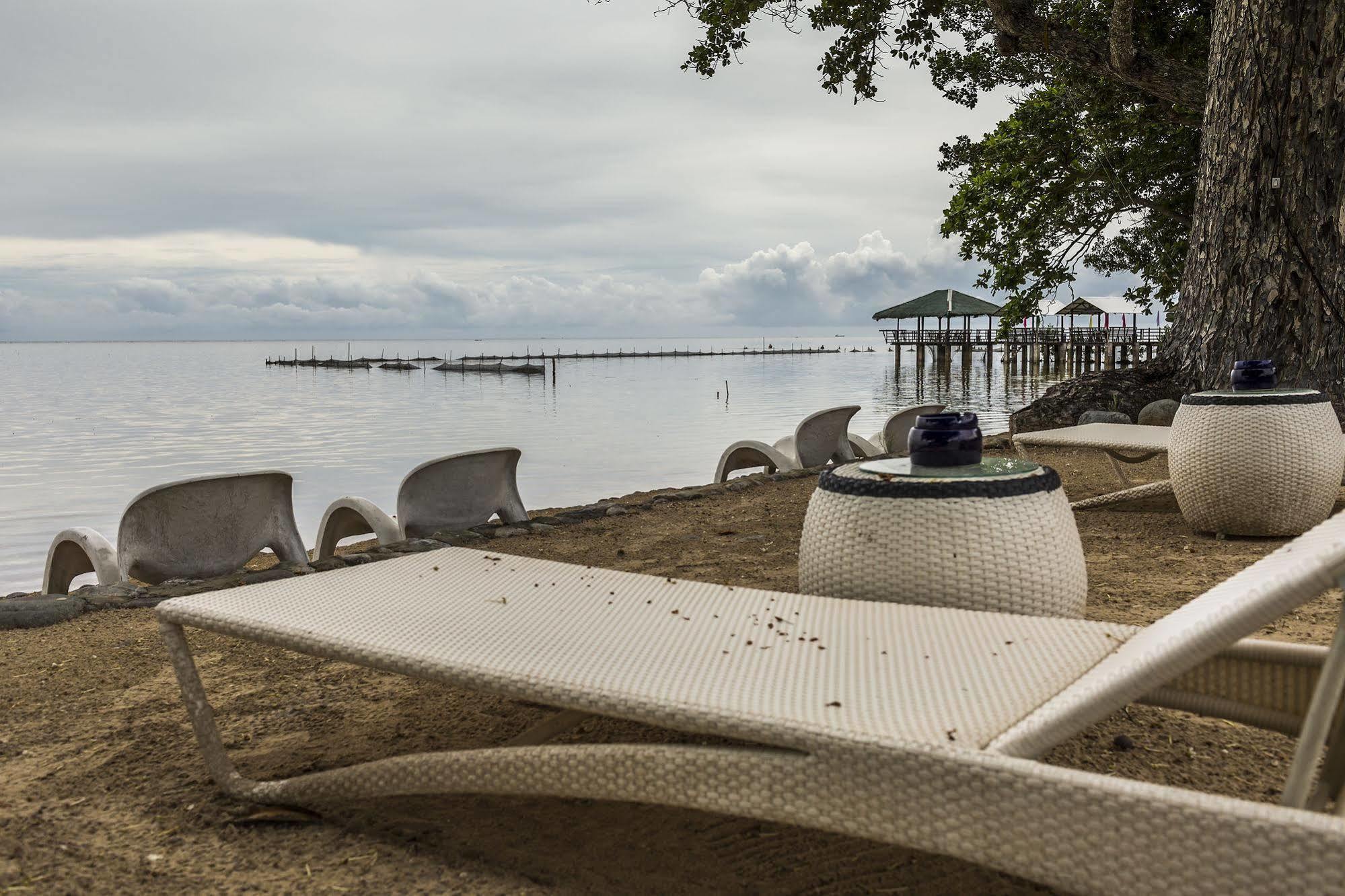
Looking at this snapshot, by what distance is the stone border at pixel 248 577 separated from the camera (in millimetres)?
3383

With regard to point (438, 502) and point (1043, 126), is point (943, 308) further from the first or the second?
point (438, 502)

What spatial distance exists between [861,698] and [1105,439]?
3766mm

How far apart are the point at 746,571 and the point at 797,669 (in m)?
2.28

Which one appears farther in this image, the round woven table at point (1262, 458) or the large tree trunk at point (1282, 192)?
the large tree trunk at point (1282, 192)

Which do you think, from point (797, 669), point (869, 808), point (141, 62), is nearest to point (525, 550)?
point (797, 669)

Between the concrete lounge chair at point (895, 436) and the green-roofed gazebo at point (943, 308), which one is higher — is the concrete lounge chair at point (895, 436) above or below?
below

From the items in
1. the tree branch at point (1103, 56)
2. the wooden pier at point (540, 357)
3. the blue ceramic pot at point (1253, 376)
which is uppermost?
the tree branch at point (1103, 56)

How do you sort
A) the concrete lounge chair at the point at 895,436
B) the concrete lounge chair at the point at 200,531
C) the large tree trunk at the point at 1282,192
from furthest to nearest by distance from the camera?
1. the large tree trunk at the point at 1282,192
2. the concrete lounge chair at the point at 895,436
3. the concrete lounge chair at the point at 200,531

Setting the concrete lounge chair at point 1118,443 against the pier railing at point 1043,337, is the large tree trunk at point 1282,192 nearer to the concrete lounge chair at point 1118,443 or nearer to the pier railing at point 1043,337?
the concrete lounge chair at point 1118,443

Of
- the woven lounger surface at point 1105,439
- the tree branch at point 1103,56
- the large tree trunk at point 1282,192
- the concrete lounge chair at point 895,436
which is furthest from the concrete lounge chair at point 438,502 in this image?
the tree branch at point 1103,56

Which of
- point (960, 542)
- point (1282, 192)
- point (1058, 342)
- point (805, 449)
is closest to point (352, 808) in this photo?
point (960, 542)

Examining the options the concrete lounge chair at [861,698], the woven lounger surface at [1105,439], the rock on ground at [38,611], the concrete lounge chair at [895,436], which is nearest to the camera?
the concrete lounge chair at [861,698]

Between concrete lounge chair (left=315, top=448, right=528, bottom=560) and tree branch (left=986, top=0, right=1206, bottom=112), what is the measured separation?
720cm

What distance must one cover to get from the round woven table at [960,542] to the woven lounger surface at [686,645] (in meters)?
0.15
